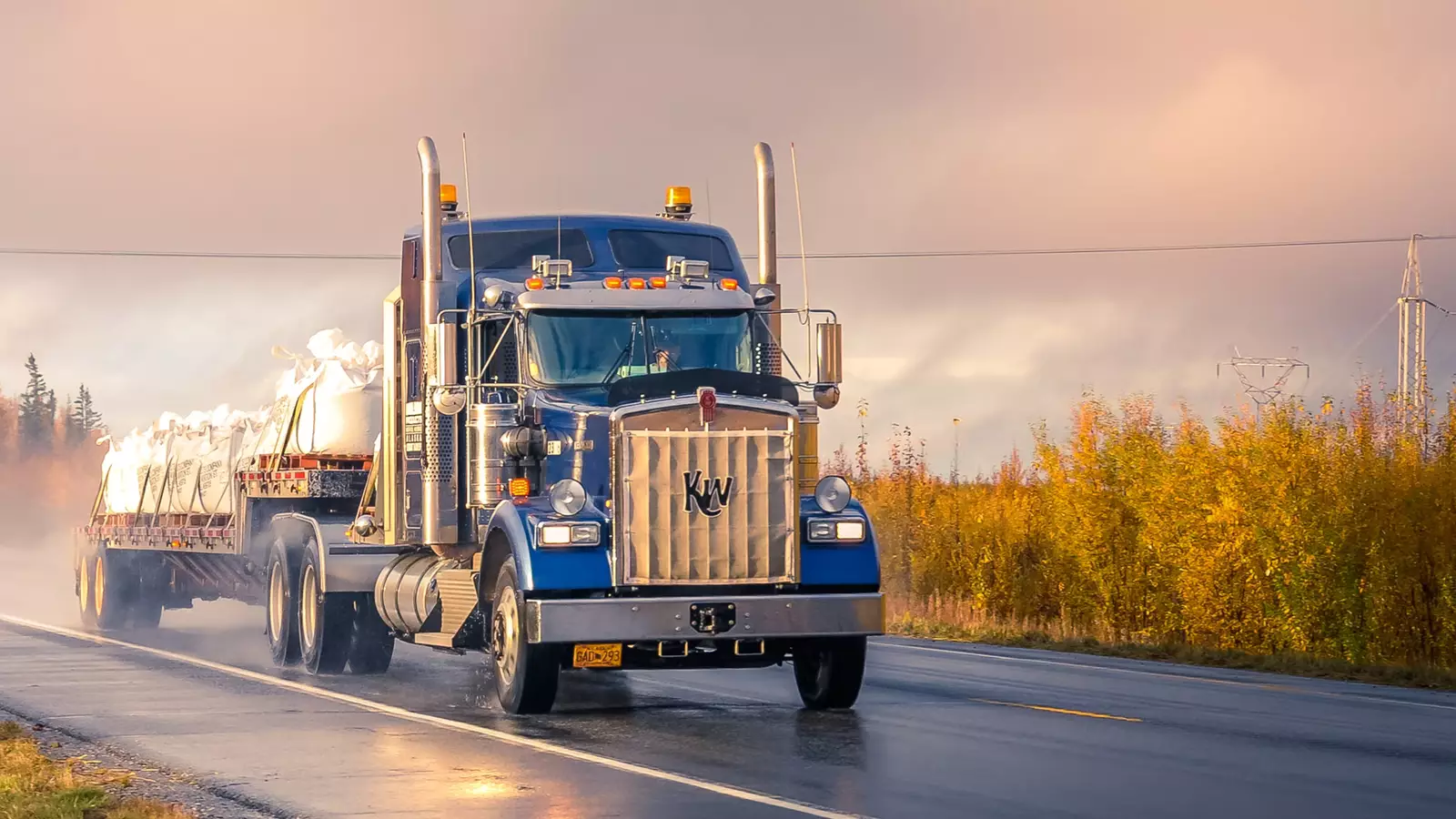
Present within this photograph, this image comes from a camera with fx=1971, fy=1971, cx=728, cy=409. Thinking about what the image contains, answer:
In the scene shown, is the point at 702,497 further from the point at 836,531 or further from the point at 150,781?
the point at 150,781

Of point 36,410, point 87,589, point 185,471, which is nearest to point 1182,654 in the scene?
point 185,471

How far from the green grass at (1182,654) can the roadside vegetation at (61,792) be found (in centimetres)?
1229

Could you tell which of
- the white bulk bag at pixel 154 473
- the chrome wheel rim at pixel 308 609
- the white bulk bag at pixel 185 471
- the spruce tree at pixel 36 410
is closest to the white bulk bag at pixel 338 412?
the chrome wheel rim at pixel 308 609

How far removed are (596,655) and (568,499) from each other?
1.14 m

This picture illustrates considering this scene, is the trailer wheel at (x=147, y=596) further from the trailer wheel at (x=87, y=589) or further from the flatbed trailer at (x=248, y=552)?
the trailer wheel at (x=87, y=589)

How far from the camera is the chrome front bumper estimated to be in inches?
536

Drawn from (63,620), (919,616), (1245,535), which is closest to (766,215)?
(1245,535)

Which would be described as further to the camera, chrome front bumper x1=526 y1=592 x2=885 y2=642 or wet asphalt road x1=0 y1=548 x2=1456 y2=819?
chrome front bumper x1=526 y1=592 x2=885 y2=642

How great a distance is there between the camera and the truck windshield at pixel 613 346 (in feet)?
49.6

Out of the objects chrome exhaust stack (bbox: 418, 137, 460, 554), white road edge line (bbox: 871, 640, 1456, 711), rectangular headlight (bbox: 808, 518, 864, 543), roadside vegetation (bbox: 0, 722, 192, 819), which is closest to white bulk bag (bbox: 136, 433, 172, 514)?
white road edge line (bbox: 871, 640, 1456, 711)

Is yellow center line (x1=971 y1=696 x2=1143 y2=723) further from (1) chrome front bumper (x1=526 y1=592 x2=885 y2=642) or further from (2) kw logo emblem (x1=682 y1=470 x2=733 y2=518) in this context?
(2) kw logo emblem (x1=682 y1=470 x2=733 y2=518)

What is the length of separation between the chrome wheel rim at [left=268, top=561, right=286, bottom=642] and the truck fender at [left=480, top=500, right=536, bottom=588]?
20.7ft

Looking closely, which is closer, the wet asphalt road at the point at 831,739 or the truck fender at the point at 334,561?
the wet asphalt road at the point at 831,739

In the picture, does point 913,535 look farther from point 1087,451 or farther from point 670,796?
point 670,796
